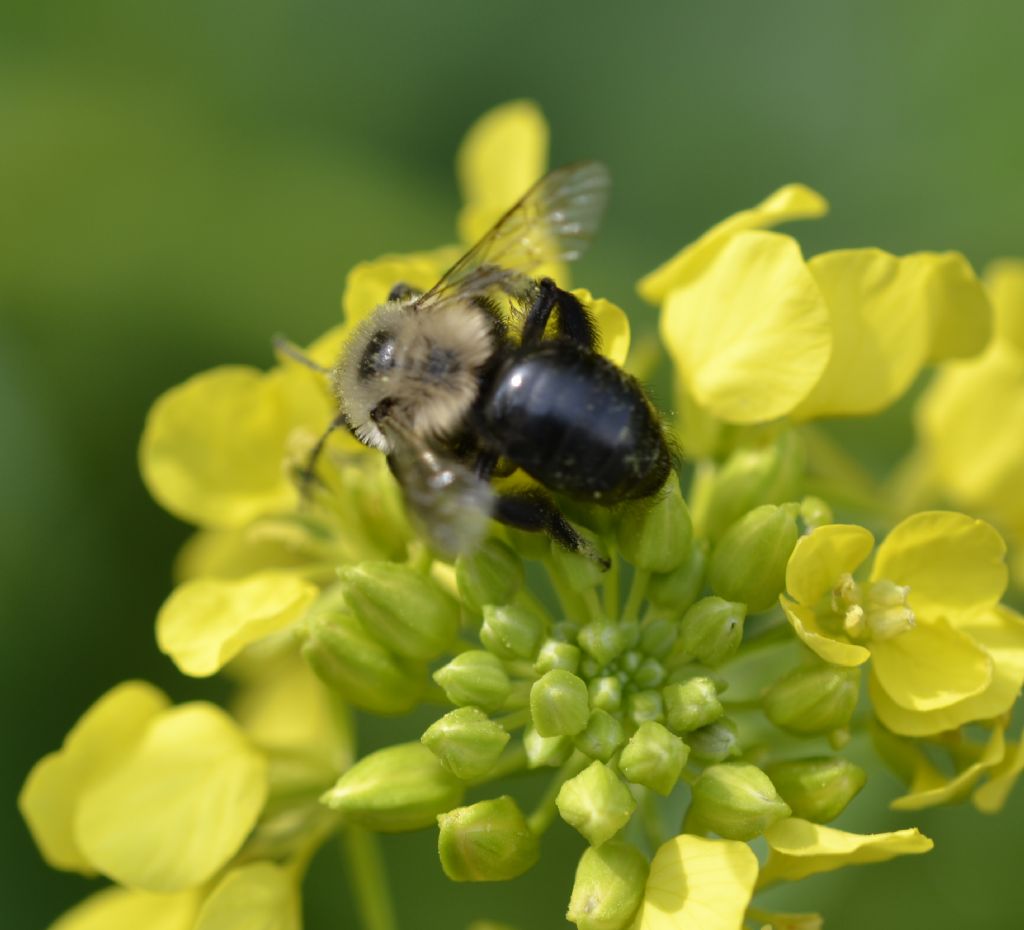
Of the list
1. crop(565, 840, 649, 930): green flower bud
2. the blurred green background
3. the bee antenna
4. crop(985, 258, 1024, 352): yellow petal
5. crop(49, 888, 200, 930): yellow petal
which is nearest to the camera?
crop(565, 840, 649, 930): green flower bud

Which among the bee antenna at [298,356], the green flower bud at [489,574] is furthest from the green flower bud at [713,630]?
the bee antenna at [298,356]

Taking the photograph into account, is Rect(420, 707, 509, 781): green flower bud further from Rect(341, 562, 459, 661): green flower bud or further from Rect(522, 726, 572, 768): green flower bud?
Rect(341, 562, 459, 661): green flower bud

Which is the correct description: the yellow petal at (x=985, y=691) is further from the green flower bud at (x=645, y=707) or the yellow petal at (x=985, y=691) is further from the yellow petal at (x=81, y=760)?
the yellow petal at (x=81, y=760)

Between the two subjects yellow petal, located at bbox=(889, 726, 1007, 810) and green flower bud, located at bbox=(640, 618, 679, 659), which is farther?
green flower bud, located at bbox=(640, 618, 679, 659)

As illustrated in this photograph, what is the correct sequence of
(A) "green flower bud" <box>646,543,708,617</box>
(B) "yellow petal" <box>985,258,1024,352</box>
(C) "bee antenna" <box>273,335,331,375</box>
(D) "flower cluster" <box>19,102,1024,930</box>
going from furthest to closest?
(B) "yellow petal" <box>985,258,1024,352</box>
(C) "bee antenna" <box>273,335,331,375</box>
(A) "green flower bud" <box>646,543,708,617</box>
(D) "flower cluster" <box>19,102,1024,930</box>

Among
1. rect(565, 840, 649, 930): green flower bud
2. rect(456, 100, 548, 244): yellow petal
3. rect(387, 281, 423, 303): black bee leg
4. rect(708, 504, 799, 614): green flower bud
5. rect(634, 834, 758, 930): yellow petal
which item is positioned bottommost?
rect(565, 840, 649, 930): green flower bud

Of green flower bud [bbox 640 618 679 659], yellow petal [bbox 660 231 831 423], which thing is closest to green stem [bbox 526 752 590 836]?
green flower bud [bbox 640 618 679 659]

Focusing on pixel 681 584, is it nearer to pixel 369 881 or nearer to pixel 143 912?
pixel 369 881
